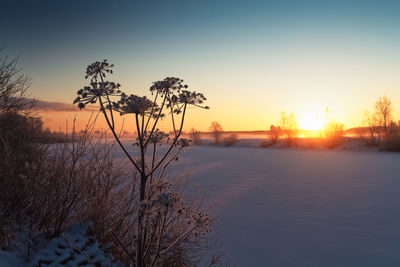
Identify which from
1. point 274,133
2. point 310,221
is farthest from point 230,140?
point 310,221

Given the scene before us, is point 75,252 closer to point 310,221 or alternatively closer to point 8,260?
point 8,260

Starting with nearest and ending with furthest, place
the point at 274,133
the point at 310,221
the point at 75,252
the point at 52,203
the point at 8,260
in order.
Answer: the point at 8,260 < the point at 75,252 < the point at 52,203 < the point at 310,221 < the point at 274,133

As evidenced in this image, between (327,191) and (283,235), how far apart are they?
4999 mm

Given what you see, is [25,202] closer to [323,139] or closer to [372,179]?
[372,179]

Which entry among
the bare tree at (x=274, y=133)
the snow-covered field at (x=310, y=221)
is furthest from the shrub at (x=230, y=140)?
the snow-covered field at (x=310, y=221)

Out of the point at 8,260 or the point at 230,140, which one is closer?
the point at 8,260

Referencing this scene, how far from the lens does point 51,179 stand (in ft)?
10.2

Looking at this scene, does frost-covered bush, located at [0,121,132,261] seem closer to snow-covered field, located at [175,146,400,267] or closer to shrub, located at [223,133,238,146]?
snow-covered field, located at [175,146,400,267]

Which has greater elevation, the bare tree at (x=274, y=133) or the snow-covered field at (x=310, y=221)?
the bare tree at (x=274, y=133)

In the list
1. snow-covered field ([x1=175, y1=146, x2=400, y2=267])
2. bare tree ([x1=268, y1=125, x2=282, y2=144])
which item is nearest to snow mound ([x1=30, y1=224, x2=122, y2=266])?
snow-covered field ([x1=175, y1=146, x2=400, y2=267])

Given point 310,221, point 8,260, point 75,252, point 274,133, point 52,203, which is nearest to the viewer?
point 8,260

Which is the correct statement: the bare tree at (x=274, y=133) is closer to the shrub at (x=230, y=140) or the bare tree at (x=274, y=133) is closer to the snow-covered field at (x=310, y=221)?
the shrub at (x=230, y=140)

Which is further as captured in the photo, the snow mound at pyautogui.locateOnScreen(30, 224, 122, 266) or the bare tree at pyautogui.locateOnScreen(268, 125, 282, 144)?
Answer: the bare tree at pyautogui.locateOnScreen(268, 125, 282, 144)

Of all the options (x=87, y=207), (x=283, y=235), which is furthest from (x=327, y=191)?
(x=87, y=207)
